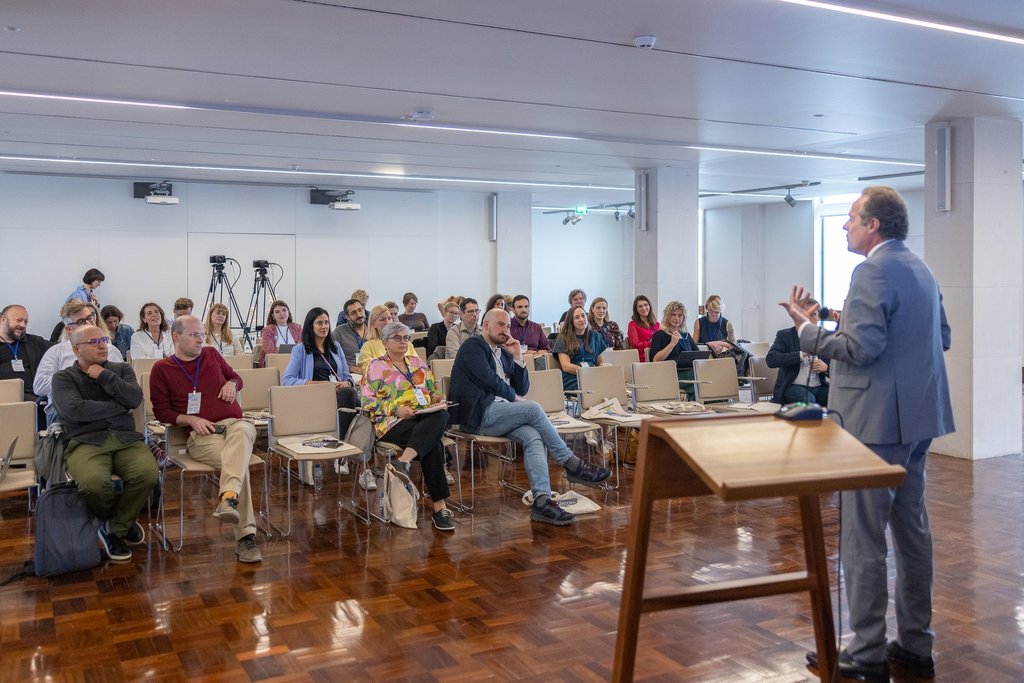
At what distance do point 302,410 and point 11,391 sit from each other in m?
1.97

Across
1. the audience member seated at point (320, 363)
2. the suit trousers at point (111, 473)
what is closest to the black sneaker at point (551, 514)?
the audience member seated at point (320, 363)

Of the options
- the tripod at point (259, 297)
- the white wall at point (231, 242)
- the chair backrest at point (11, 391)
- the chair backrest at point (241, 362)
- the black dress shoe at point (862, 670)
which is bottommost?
the black dress shoe at point (862, 670)

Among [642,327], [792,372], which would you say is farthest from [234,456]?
[642,327]

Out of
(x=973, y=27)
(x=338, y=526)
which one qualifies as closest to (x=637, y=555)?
(x=338, y=526)

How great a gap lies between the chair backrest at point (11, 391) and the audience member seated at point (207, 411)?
4.71 feet

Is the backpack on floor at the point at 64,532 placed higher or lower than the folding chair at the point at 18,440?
lower

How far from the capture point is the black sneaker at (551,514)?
5.65 m

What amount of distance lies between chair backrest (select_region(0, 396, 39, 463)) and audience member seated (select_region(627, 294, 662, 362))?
18.0ft

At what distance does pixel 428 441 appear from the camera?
568cm

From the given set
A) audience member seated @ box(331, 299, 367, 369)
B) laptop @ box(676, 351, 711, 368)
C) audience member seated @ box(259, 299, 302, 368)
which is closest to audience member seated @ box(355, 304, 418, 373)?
audience member seated @ box(331, 299, 367, 369)

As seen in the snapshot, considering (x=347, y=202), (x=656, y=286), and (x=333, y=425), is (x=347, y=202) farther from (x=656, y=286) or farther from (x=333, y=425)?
(x=333, y=425)

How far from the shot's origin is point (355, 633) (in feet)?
12.7

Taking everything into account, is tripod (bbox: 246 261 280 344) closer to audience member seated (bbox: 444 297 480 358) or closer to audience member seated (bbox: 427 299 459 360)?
audience member seated (bbox: 427 299 459 360)

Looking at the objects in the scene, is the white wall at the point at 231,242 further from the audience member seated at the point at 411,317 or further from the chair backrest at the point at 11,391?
the chair backrest at the point at 11,391
